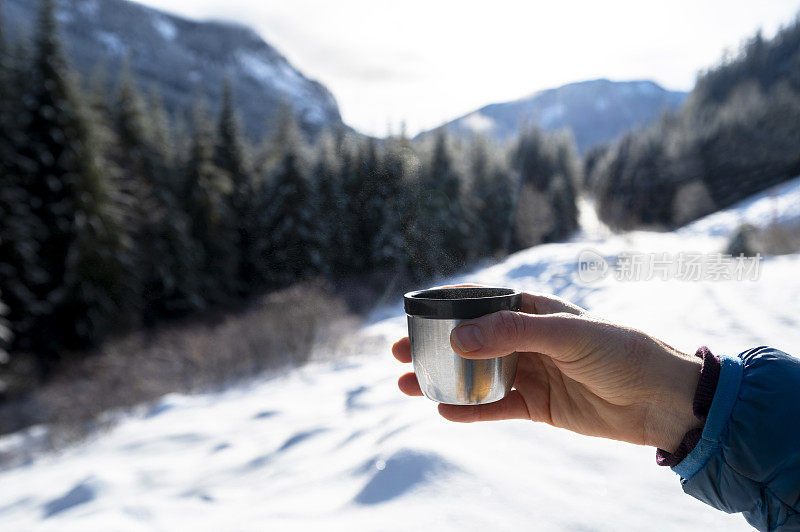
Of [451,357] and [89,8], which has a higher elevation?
[89,8]

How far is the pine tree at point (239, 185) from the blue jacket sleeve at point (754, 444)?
2128 centimetres

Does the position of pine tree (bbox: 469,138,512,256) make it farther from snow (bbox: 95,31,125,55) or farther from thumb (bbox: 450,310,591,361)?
snow (bbox: 95,31,125,55)

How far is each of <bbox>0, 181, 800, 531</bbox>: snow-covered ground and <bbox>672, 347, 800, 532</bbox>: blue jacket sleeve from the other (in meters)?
0.55

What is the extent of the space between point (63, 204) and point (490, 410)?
54.4 ft

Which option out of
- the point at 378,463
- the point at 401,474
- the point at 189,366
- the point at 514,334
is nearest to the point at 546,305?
the point at 514,334

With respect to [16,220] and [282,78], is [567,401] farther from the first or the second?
[282,78]

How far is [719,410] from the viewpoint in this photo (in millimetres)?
1223

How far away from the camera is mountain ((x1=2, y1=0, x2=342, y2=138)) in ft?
313

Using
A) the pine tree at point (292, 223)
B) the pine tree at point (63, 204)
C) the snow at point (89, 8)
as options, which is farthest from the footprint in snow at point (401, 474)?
the snow at point (89, 8)

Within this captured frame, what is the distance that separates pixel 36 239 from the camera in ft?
45.7

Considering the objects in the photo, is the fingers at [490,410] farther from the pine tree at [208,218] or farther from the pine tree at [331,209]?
the pine tree at [208,218]

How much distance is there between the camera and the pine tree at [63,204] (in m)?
13.9

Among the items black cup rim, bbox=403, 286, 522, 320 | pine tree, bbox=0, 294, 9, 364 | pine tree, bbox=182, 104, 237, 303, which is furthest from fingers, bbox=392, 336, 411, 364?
pine tree, bbox=182, 104, 237, 303

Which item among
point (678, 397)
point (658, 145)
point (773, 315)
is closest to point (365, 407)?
point (678, 397)
